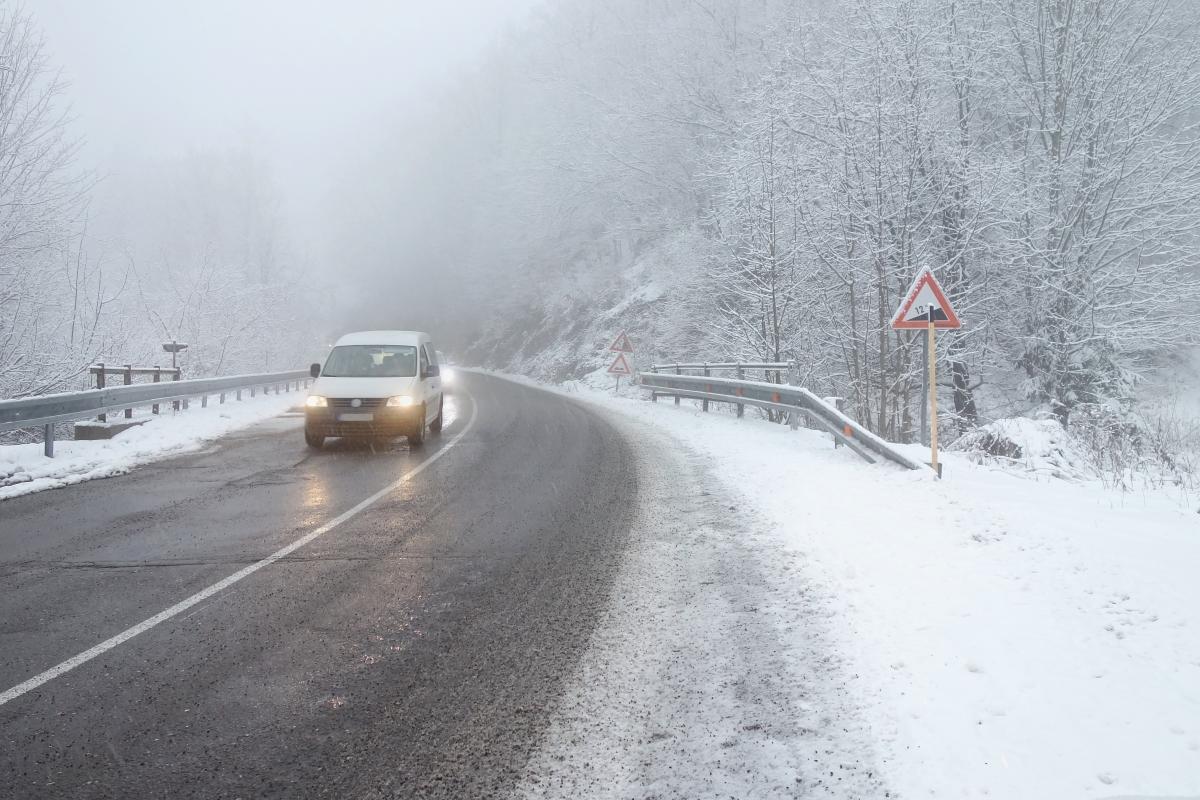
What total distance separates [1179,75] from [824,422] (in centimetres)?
1177

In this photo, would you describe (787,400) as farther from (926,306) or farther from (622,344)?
(622,344)

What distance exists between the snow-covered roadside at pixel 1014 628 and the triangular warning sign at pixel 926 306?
1.98 meters

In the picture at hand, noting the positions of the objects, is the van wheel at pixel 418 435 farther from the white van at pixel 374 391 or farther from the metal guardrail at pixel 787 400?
the metal guardrail at pixel 787 400

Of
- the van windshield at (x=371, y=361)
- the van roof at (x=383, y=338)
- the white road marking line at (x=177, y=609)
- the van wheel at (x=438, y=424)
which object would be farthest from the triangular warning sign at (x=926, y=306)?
the van wheel at (x=438, y=424)

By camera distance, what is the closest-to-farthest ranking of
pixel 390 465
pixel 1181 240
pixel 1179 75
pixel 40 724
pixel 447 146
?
pixel 40 724, pixel 390 465, pixel 1179 75, pixel 1181 240, pixel 447 146

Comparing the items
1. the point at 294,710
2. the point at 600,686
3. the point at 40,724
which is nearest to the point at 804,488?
the point at 600,686

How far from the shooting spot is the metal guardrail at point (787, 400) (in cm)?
921

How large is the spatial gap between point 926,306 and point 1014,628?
211 inches

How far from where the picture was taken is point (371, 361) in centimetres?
1252

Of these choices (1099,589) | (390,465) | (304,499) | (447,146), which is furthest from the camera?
(447,146)

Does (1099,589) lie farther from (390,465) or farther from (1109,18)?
(1109,18)

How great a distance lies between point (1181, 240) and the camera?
1638 centimetres

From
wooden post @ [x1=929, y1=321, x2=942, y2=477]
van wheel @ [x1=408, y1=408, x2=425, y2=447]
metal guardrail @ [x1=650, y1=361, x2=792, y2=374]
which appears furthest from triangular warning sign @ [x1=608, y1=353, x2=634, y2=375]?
wooden post @ [x1=929, y1=321, x2=942, y2=477]

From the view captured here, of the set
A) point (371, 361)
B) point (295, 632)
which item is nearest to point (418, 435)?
point (371, 361)
